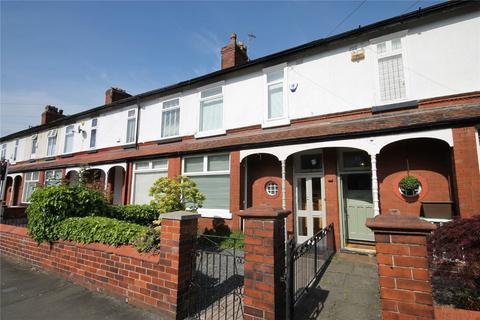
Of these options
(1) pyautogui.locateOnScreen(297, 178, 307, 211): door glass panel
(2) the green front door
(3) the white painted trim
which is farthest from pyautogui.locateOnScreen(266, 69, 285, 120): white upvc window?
(2) the green front door

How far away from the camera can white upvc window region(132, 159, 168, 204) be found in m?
11.2

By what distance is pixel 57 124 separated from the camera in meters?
18.2

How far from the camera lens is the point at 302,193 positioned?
331 inches

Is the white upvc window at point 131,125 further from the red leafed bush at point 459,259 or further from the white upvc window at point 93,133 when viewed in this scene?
the red leafed bush at point 459,259

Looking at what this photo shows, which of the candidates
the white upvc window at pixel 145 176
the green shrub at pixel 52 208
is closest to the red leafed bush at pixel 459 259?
the green shrub at pixel 52 208

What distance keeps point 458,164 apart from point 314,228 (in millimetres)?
4092

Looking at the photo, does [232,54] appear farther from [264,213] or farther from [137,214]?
[264,213]

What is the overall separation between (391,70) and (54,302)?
9.49m

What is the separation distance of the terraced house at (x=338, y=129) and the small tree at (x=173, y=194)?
147cm

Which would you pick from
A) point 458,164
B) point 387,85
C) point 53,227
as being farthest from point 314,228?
point 53,227

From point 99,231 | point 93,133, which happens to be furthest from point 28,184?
point 99,231

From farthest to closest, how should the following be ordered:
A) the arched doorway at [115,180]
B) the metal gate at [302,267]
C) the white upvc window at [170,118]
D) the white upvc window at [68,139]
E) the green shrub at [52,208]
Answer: the white upvc window at [68,139]
the arched doorway at [115,180]
the white upvc window at [170,118]
the green shrub at [52,208]
the metal gate at [302,267]

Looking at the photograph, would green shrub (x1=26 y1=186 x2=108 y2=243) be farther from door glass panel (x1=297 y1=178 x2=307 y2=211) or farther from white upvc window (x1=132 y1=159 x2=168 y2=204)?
door glass panel (x1=297 y1=178 x2=307 y2=211)

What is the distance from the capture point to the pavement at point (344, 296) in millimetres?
3556
